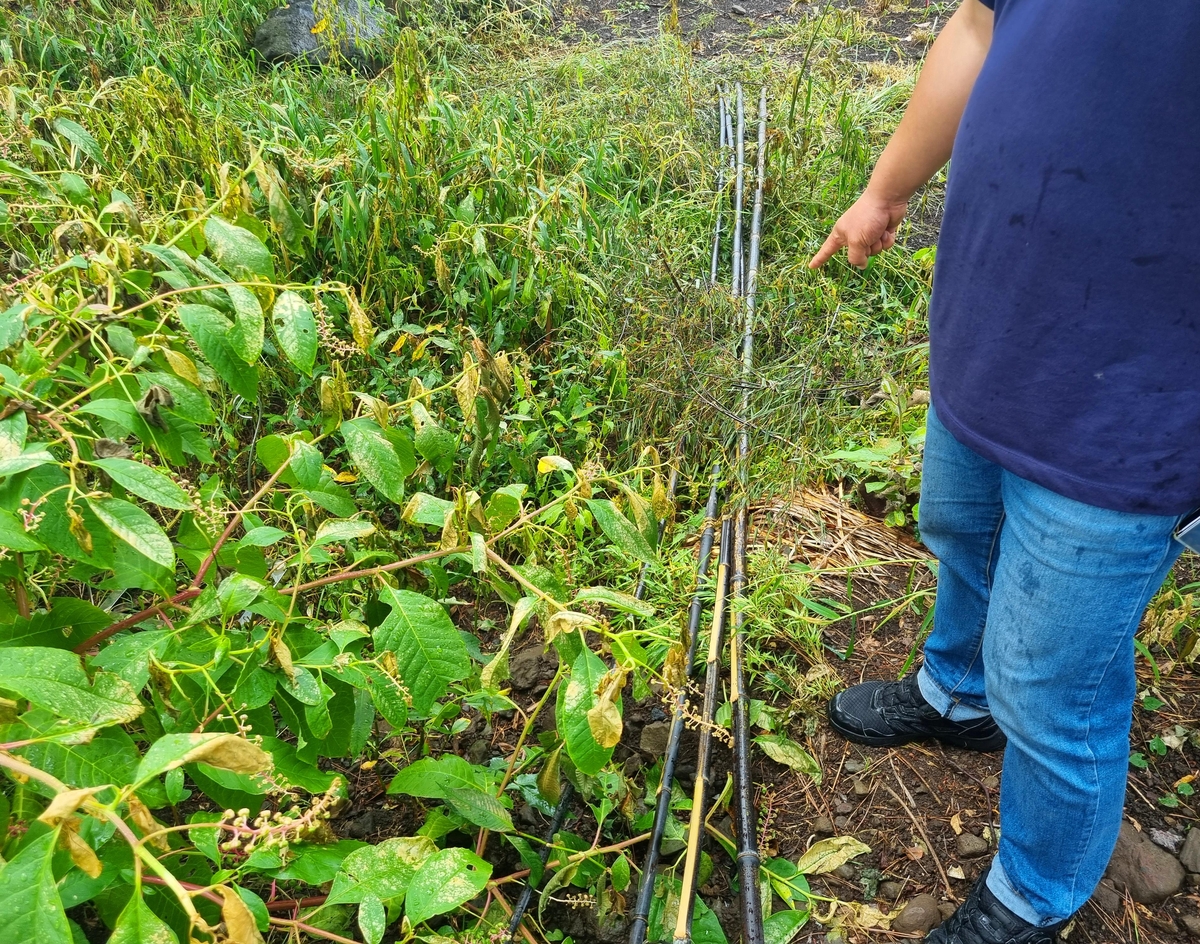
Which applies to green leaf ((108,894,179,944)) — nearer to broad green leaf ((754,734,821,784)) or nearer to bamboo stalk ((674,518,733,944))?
bamboo stalk ((674,518,733,944))

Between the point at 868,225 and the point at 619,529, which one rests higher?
the point at 868,225

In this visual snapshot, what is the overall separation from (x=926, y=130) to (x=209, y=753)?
1280 mm

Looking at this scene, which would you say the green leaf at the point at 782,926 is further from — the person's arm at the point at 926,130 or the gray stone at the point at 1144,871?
the person's arm at the point at 926,130

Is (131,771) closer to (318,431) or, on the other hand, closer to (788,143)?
(318,431)

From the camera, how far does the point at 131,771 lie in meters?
0.82

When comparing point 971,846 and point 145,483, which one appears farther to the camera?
point 971,846

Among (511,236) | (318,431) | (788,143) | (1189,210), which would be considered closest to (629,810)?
(1189,210)

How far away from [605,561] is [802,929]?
963 mm

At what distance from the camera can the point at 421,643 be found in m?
0.99

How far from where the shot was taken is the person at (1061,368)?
0.84 meters

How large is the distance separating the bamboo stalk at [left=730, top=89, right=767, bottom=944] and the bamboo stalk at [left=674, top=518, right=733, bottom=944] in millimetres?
39

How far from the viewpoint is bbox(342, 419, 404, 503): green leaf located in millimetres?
1047

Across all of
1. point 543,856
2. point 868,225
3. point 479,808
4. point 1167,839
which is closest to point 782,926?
point 543,856

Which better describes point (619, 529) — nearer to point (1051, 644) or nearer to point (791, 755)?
point (1051, 644)
